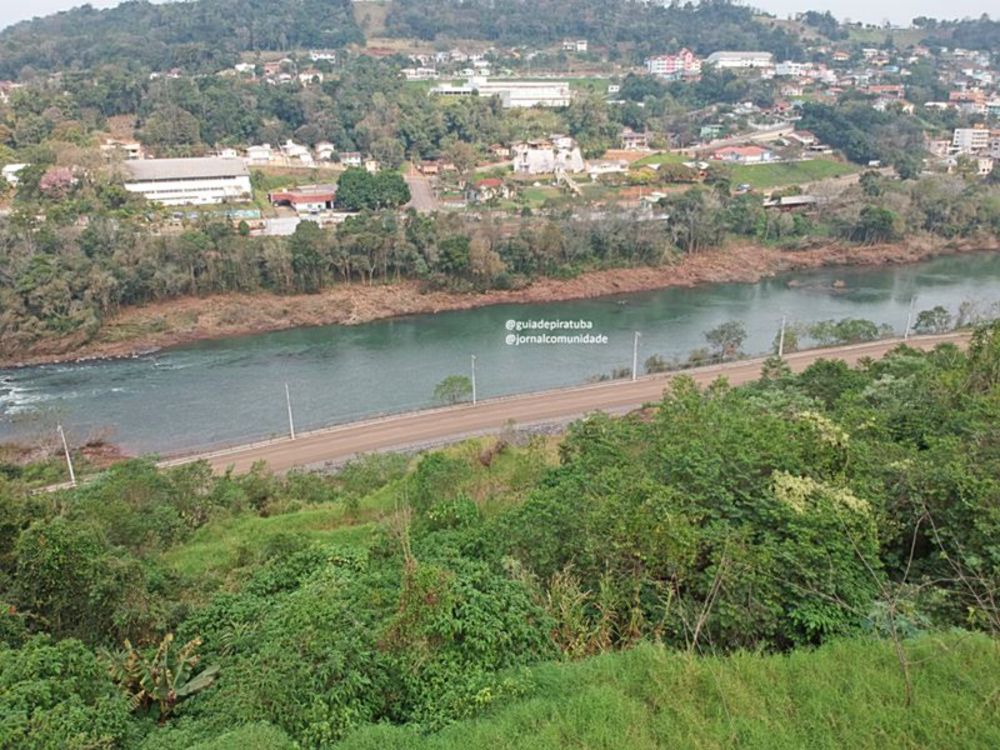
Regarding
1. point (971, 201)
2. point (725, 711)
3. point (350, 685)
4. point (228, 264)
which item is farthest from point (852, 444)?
point (971, 201)

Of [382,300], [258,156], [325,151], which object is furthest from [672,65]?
[382,300]

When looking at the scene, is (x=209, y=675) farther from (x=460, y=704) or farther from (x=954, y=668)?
(x=954, y=668)

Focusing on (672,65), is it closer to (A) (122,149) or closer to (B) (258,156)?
(B) (258,156)

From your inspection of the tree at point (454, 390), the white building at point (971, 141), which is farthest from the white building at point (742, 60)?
the tree at point (454, 390)

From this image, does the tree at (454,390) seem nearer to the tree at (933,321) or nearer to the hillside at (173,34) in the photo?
the tree at (933,321)

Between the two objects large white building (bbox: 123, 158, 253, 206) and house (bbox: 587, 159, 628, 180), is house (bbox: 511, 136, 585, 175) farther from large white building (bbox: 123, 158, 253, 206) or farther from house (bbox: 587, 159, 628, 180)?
large white building (bbox: 123, 158, 253, 206)

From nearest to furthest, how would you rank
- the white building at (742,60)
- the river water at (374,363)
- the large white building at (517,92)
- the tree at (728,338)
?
the river water at (374,363), the tree at (728,338), the large white building at (517,92), the white building at (742,60)
